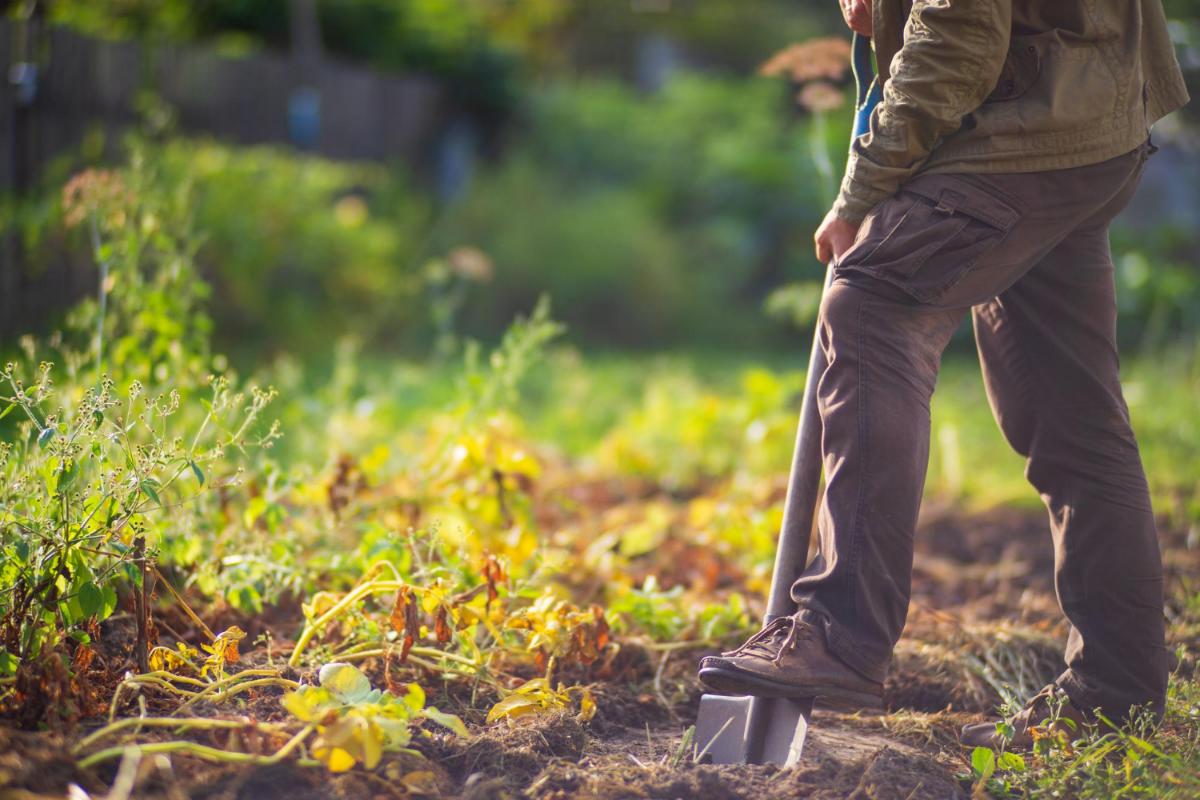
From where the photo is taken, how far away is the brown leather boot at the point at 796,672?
2.03 meters

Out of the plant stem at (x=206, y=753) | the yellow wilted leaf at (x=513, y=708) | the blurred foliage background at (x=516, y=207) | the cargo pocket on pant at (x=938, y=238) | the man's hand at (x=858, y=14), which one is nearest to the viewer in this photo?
the plant stem at (x=206, y=753)

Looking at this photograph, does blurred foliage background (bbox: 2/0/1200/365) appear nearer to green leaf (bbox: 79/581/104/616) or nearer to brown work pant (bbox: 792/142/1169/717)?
green leaf (bbox: 79/581/104/616)

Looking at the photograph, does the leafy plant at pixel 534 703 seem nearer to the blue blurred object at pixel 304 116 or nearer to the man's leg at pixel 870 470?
the man's leg at pixel 870 470

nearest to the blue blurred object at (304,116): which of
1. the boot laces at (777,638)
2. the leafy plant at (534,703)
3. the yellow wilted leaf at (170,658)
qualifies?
the yellow wilted leaf at (170,658)

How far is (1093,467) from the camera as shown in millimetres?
2359

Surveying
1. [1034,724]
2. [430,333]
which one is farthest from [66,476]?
[430,333]

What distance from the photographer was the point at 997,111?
2.09 m

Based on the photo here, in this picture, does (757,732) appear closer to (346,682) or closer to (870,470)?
(870,470)

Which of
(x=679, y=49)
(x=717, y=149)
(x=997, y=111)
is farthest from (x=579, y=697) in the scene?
(x=679, y=49)

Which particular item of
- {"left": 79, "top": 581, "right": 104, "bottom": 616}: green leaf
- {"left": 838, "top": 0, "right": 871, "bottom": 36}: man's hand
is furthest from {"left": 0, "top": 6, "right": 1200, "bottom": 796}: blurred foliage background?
{"left": 838, "top": 0, "right": 871, "bottom": 36}: man's hand

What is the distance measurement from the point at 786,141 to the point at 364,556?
1121cm

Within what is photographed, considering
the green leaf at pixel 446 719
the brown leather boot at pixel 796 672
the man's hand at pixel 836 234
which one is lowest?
the green leaf at pixel 446 719

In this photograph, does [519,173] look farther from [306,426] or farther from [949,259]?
[949,259]

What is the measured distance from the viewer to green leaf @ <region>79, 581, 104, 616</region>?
6.71 feet
